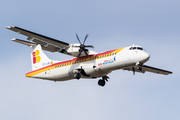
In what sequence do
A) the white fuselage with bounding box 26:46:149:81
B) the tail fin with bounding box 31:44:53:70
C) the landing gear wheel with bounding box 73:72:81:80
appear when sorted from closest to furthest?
1. the white fuselage with bounding box 26:46:149:81
2. the landing gear wheel with bounding box 73:72:81:80
3. the tail fin with bounding box 31:44:53:70

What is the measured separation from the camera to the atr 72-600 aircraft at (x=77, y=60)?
96.7ft

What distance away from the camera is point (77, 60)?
31969mm

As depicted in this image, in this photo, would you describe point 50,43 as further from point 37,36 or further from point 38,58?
point 38,58

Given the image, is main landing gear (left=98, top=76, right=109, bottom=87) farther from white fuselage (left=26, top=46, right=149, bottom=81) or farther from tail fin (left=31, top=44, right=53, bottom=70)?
tail fin (left=31, top=44, right=53, bottom=70)

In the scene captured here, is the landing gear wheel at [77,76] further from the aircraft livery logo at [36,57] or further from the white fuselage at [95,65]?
the aircraft livery logo at [36,57]

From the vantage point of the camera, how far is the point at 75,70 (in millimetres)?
31359

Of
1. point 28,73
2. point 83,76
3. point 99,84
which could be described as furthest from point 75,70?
point 28,73

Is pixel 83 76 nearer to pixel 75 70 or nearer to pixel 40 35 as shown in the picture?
pixel 75 70

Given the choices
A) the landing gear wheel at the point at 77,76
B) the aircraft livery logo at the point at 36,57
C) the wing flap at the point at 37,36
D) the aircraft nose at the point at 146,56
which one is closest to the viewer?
the aircraft nose at the point at 146,56

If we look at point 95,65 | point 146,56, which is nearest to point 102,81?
point 95,65

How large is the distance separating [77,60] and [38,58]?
15.9 ft

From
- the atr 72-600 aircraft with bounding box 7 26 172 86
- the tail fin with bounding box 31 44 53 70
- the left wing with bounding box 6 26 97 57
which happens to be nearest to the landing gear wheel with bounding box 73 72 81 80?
the atr 72-600 aircraft with bounding box 7 26 172 86

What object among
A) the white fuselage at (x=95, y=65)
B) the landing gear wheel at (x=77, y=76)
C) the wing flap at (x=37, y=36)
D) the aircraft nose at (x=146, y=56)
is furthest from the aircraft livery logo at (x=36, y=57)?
the aircraft nose at (x=146, y=56)

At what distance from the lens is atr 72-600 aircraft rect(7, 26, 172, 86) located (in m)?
29.5
